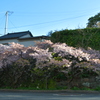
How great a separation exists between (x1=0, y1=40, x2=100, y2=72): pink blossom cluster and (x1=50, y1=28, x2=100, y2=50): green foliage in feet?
8.10

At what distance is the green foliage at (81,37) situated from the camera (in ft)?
47.7

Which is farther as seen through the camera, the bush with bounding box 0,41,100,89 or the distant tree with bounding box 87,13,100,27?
the distant tree with bounding box 87,13,100,27

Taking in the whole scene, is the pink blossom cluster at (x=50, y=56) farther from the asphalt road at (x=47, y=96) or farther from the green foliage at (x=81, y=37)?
the green foliage at (x=81, y=37)

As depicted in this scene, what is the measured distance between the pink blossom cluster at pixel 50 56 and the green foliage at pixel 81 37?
247 centimetres

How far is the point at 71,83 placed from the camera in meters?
11.6

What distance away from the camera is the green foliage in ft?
47.7

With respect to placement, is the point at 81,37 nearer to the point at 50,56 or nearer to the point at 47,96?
the point at 50,56

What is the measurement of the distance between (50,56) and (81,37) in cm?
554

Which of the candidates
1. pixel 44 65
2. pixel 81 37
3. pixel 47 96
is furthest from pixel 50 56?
pixel 81 37

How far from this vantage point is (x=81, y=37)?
590 inches

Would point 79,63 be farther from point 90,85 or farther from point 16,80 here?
point 16,80

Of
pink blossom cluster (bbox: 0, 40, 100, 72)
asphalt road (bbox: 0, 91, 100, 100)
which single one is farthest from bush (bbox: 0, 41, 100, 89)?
asphalt road (bbox: 0, 91, 100, 100)

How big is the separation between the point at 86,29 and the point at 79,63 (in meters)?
5.75

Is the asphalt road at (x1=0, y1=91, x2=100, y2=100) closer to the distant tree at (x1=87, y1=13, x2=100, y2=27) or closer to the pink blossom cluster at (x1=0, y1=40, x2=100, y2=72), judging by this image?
the pink blossom cluster at (x1=0, y1=40, x2=100, y2=72)
